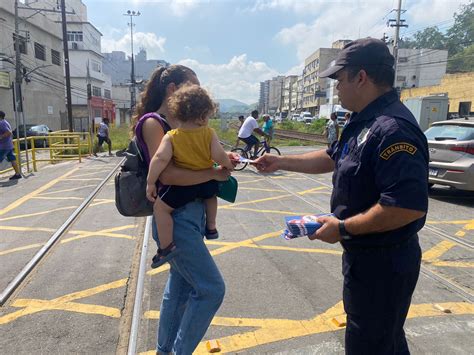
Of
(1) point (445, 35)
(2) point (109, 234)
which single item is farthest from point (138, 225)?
(1) point (445, 35)

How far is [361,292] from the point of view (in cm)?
199

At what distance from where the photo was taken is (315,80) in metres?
107

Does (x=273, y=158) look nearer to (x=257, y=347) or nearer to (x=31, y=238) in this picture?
(x=257, y=347)

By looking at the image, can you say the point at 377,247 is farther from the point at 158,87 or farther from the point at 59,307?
the point at 59,307

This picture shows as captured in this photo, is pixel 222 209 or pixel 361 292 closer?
pixel 361 292

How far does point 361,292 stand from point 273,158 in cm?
118

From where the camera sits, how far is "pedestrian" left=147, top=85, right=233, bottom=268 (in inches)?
87.6

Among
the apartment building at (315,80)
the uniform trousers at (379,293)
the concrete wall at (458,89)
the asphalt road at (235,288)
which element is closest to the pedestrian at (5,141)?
the asphalt road at (235,288)

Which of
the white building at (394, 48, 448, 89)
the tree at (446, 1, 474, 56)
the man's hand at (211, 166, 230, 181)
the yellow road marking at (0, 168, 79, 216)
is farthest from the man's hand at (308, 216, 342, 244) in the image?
the tree at (446, 1, 474, 56)

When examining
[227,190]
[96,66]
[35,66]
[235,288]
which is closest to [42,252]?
[235,288]

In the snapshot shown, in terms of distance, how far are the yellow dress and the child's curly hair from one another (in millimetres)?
75

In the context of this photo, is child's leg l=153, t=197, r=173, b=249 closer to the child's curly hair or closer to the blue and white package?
the child's curly hair

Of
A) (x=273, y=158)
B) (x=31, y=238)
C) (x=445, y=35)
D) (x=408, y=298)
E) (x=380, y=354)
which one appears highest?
(x=445, y=35)

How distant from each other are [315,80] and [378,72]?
110m
